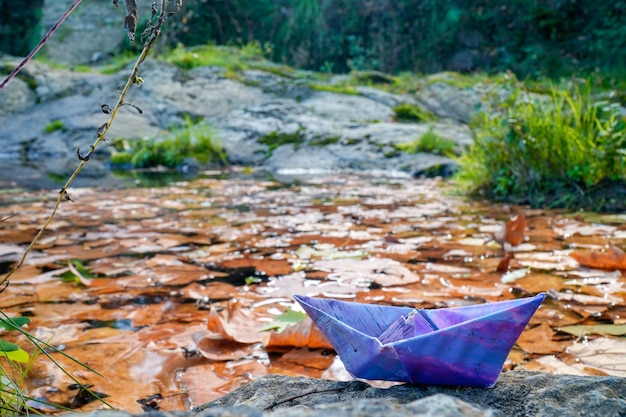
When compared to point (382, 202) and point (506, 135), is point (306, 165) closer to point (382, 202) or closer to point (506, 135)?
point (382, 202)

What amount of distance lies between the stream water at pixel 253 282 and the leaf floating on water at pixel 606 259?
0.01 meters

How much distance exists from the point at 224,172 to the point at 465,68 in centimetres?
752

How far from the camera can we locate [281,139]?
7.54m

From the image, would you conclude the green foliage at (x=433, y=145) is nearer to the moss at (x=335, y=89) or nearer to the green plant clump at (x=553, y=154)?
the green plant clump at (x=553, y=154)

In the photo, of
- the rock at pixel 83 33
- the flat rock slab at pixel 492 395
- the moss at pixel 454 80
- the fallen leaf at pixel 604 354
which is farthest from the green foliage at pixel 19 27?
the flat rock slab at pixel 492 395

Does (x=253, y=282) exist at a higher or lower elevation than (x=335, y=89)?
higher

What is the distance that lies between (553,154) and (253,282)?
2.37 m

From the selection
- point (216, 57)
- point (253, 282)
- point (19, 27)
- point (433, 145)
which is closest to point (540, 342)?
point (253, 282)

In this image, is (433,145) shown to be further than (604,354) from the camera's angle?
Yes

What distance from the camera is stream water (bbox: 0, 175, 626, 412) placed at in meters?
1.35

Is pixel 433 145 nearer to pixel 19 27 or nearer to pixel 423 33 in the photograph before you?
pixel 423 33

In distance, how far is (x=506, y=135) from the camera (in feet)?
12.1

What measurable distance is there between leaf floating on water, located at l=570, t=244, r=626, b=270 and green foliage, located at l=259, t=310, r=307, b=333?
1.13m

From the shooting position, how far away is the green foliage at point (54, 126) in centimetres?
835
